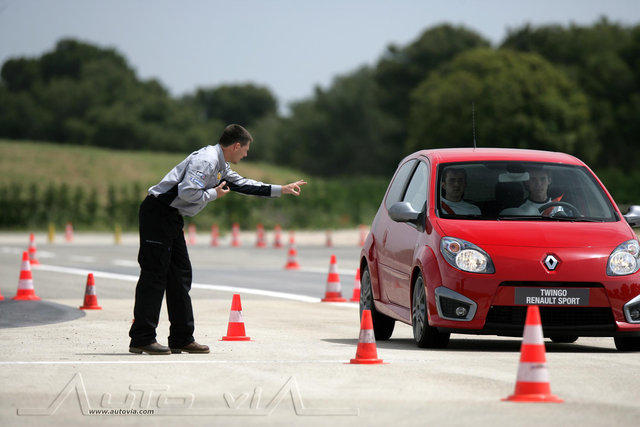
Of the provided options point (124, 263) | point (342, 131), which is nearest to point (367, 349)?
point (124, 263)

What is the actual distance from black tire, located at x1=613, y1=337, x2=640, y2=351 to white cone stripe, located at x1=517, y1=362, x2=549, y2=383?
3589mm

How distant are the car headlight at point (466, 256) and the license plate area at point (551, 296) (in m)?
0.31

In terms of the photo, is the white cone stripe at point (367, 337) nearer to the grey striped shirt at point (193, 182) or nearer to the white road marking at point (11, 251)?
the grey striped shirt at point (193, 182)

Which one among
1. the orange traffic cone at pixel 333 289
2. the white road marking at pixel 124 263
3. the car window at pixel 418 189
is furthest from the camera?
the white road marking at pixel 124 263

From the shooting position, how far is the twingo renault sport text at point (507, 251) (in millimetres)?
10695

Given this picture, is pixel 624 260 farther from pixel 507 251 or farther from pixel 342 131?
pixel 342 131

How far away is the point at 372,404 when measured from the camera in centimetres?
788

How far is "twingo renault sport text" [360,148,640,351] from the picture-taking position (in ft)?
35.1

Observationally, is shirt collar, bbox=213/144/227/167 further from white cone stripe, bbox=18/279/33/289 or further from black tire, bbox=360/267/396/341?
white cone stripe, bbox=18/279/33/289

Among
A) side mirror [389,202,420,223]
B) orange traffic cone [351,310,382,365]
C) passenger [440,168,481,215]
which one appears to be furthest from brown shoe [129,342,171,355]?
passenger [440,168,481,215]

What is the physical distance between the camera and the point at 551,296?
10.6 meters

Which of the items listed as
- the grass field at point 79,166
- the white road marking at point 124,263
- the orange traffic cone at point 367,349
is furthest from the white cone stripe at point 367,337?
the grass field at point 79,166

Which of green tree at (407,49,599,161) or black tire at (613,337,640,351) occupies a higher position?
green tree at (407,49,599,161)

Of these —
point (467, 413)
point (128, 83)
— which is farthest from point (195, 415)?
point (128, 83)
